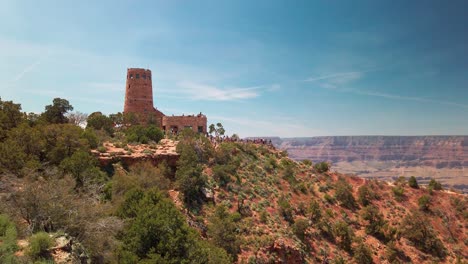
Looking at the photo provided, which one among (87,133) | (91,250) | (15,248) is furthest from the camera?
(87,133)

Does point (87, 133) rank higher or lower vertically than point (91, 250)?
higher

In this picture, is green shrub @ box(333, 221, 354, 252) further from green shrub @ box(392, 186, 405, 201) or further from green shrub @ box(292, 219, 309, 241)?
green shrub @ box(392, 186, 405, 201)

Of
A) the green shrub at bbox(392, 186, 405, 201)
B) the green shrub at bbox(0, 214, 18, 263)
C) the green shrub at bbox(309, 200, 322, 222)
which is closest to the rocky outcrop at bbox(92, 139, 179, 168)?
the green shrub at bbox(309, 200, 322, 222)

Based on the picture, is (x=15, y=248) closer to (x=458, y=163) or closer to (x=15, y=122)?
(x=15, y=122)

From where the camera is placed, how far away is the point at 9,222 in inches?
421

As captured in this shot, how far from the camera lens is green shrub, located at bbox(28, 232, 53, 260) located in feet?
30.2

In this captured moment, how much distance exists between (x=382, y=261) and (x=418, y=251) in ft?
20.9

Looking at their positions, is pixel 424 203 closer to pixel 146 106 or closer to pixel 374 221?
pixel 374 221

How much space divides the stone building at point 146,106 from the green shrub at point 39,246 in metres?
40.0

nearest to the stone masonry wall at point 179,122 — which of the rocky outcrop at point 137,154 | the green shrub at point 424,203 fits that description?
the rocky outcrop at point 137,154

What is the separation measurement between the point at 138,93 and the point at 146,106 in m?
2.61

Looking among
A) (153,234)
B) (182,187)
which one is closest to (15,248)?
(153,234)

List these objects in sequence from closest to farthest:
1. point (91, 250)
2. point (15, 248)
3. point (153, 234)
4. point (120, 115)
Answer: point (15, 248) → point (91, 250) → point (153, 234) → point (120, 115)

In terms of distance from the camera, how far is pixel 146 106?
51.1 m
